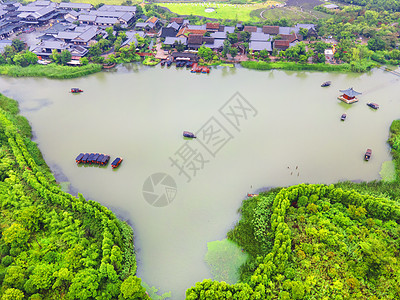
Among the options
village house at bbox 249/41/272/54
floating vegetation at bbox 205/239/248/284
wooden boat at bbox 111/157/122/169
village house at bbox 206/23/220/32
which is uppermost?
village house at bbox 206/23/220/32

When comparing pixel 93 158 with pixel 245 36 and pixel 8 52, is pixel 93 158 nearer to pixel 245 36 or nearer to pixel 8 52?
pixel 8 52

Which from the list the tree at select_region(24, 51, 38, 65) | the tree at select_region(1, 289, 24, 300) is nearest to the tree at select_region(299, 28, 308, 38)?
the tree at select_region(24, 51, 38, 65)

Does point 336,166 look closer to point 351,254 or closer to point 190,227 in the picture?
point 351,254

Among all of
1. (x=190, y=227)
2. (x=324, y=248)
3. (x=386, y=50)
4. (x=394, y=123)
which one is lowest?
(x=190, y=227)

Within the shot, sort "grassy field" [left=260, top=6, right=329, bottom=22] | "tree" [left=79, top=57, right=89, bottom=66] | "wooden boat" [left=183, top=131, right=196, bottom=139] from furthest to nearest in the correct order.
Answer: "grassy field" [left=260, top=6, right=329, bottom=22] → "tree" [left=79, top=57, right=89, bottom=66] → "wooden boat" [left=183, top=131, right=196, bottom=139]

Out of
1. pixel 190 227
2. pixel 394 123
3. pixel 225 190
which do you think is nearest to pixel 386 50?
pixel 394 123

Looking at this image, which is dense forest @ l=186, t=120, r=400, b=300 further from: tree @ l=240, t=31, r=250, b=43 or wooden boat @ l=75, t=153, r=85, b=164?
tree @ l=240, t=31, r=250, b=43
